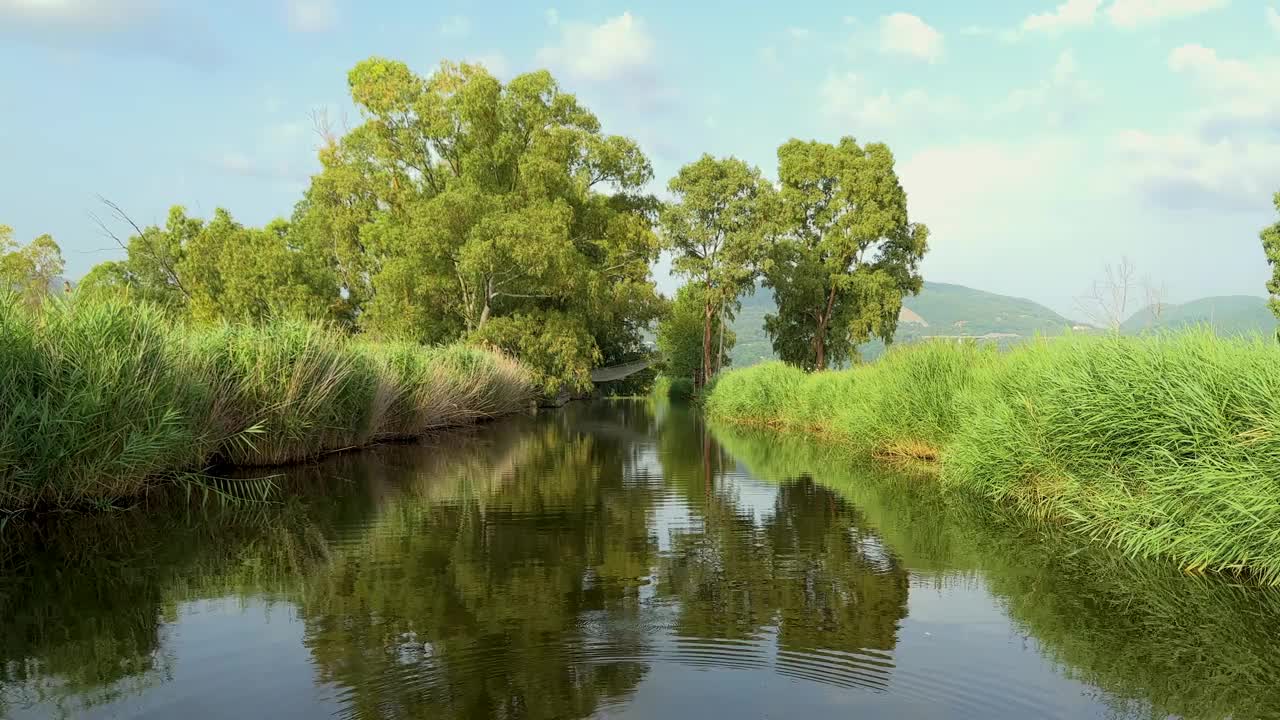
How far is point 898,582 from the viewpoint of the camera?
672 cm

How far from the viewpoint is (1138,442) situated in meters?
8.15

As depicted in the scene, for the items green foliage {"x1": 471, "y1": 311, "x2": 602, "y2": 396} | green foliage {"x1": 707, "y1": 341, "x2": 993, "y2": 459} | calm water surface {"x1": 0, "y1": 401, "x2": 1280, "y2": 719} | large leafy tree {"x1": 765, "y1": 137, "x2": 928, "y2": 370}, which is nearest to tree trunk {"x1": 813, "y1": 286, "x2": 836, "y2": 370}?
large leafy tree {"x1": 765, "y1": 137, "x2": 928, "y2": 370}

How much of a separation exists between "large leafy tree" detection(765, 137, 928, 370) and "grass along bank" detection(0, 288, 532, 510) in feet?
103

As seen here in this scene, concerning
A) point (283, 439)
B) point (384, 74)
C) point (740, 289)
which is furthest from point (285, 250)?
point (283, 439)

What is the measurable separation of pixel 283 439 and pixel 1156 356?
12.9 meters

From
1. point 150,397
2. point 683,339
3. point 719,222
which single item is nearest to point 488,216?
point 719,222

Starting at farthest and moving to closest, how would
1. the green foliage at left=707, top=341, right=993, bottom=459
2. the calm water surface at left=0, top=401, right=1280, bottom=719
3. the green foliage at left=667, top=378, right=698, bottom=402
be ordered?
the green foliage at left=667, top=378, right=698, bottom=402
the green foliage at left=707, top=341, right=993, bottom=459
the calm water surface at left=0, top=401, right=1280, bottom=719

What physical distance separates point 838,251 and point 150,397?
39.5 m

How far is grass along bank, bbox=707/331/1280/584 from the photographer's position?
21.6 feet

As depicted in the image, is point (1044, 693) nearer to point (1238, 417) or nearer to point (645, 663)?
point (645, 663)

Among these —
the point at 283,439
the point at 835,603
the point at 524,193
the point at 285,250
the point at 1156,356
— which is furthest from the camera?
the point at 285,250

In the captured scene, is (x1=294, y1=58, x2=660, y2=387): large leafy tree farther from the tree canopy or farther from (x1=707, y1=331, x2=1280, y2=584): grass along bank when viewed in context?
(x1=707, y1=331, x2=1280, y2=584): grass along bank

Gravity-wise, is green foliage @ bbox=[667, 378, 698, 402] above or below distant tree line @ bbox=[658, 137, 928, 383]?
below

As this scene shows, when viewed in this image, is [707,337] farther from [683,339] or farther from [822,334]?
[683,339]
